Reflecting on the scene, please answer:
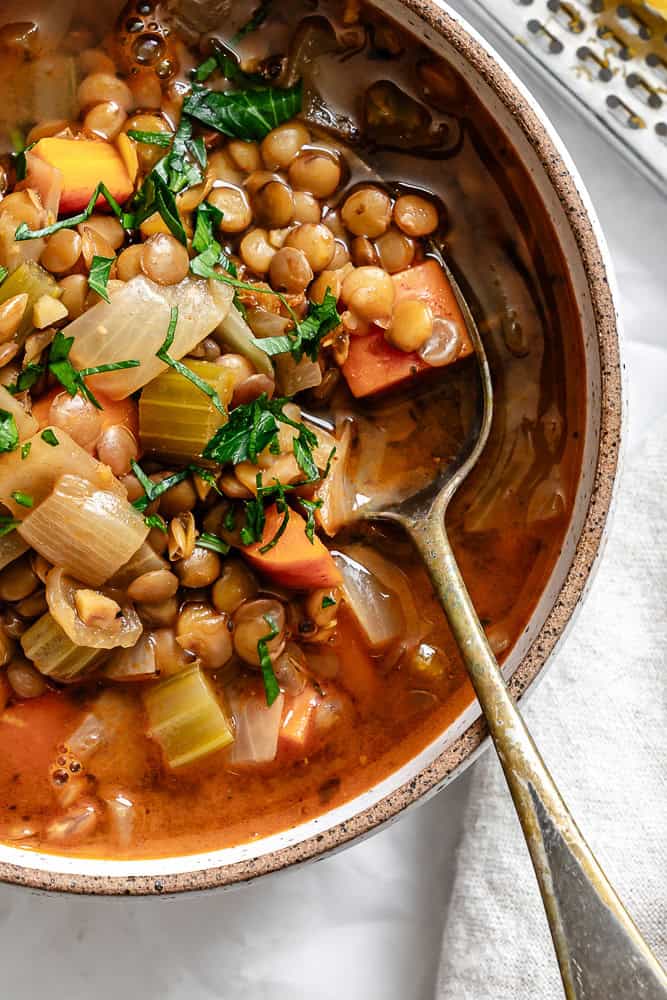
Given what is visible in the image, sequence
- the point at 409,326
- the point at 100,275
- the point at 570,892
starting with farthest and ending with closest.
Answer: the point at 409,326, the point at 100,275, the point at 570,892

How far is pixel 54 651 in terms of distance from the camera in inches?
87.8

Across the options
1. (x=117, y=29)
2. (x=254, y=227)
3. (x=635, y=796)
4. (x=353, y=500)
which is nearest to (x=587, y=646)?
(x=635, y=796)

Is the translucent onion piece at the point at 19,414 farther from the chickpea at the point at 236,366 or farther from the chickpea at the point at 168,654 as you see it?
the chickpea at the point at 168,654

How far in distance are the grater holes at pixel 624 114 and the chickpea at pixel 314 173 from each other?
2.74ft

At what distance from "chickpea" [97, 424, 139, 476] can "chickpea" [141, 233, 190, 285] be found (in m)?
0.31

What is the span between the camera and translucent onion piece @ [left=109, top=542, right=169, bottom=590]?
7.34 feet

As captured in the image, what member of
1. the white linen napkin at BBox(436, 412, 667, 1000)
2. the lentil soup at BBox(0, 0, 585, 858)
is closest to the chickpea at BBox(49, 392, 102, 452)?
the lentil soup at BBox(0, 0, 585, 858)

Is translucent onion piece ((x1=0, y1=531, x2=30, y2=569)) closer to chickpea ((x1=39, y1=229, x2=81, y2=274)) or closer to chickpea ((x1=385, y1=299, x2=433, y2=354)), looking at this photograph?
chickpea ((x1=39, y1=229, x2=81, y2=274))

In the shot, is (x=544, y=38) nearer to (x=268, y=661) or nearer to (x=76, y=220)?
(x=76, y=220)

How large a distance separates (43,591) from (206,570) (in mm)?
333

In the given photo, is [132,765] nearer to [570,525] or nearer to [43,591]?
[43,591]

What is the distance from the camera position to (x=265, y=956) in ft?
8.82

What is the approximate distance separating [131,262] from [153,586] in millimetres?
653

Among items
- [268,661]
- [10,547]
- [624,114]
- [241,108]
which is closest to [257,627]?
[268,661]
